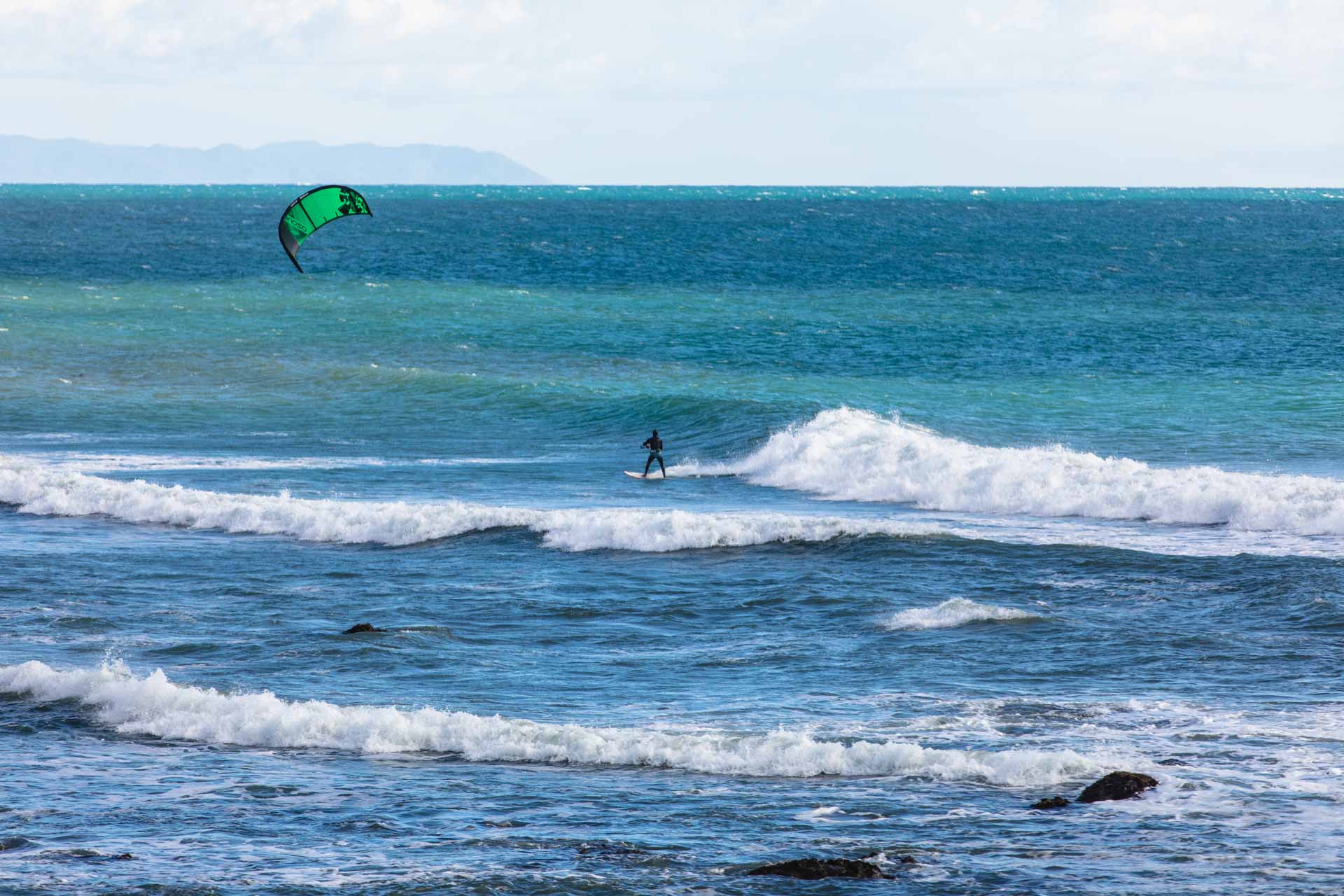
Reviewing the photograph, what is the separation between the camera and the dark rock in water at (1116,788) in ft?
43.3

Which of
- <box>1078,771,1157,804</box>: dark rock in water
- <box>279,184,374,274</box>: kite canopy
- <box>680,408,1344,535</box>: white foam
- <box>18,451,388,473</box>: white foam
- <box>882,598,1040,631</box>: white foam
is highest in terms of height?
<box>279,184,374,274</box>: kite canopy

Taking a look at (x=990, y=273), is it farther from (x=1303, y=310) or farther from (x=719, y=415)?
Result: (x=719, y=415)

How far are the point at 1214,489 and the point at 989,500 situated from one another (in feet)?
13.6

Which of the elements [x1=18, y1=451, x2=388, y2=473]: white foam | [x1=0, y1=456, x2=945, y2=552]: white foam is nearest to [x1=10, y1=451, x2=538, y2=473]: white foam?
[x1=18, y1=451, x2=388, y2=473]: white foam

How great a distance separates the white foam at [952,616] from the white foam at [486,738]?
5398mm

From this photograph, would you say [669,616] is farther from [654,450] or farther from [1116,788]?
[654,450]

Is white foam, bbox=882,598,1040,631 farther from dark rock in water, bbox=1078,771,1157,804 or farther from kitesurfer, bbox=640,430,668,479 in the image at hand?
kitesurfer, bbox=640,430,668,479

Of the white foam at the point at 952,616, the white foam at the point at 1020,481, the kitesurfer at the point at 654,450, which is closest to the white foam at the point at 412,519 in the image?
the white foam at the point at 1020,481

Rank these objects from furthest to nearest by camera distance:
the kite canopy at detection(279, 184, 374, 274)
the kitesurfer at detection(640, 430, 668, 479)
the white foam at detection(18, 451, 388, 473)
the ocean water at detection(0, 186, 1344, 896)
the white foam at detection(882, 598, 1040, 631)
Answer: the white foam at detection(18, 451, 388, 473) → the kitesurfer at detection(640, 430, 668, 479) → the kite canopy at detection(279, 184, 374, 274) → the white foam at detection(882, 598, 1040, 631) → the ocean water at detection(0, 186, 1344, 896)

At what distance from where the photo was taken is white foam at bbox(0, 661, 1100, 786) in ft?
46.8

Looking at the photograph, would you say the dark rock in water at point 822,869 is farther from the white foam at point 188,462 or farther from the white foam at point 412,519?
the white foam at point 188,462

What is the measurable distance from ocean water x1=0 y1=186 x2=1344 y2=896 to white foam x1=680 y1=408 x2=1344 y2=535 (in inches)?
5.5

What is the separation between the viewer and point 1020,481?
3119cm

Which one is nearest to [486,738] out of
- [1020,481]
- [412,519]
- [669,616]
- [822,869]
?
[822,869]
